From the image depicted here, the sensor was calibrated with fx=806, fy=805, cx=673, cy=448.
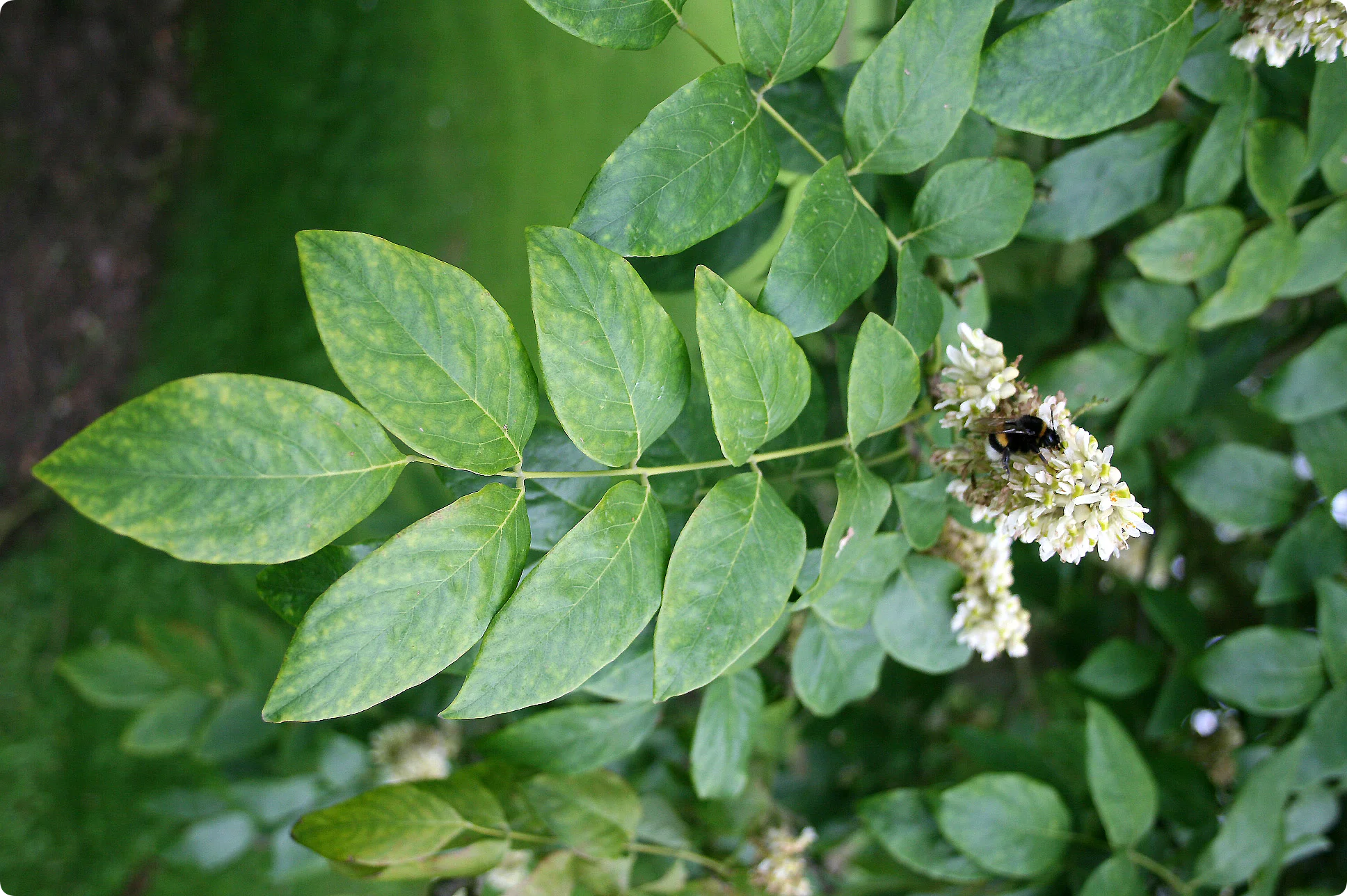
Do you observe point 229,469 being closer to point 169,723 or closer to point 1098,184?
point 1098,184

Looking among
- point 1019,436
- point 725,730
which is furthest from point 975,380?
point 725,730

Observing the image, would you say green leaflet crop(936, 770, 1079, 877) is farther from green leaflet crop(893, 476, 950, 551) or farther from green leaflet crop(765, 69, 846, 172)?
green leaflet crop(765, 69, 846, 172)

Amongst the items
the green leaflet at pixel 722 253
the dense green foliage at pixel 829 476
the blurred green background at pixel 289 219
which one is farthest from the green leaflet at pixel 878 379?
the blurred green background at pixel 289 219

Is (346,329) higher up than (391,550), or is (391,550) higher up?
(346,329)

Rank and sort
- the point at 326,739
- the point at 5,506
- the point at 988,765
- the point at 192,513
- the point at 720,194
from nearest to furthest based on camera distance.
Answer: the point at 192,513 → the point at 720,194 → the point at 988,765 → the point at 326,739 → the point at 5,506

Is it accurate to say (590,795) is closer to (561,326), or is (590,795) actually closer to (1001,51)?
(561,326)

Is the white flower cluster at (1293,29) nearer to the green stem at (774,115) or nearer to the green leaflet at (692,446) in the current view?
the green stem at (774,115)

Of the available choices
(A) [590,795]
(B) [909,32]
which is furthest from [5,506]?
(B) [909,32]

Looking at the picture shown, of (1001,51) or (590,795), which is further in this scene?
(590,795)
